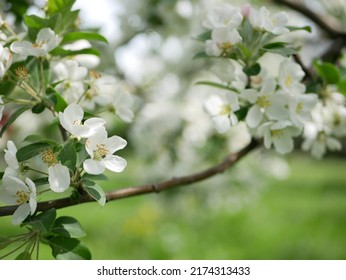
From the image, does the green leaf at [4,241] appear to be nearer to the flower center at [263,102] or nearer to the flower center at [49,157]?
the flower center at [49,157]

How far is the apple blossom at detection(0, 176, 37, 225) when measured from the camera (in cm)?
88

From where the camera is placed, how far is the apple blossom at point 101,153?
0.89 metres

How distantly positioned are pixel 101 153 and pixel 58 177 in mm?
87

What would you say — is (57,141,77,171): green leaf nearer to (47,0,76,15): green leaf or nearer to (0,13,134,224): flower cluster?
(0,13,134,224): flower cluster

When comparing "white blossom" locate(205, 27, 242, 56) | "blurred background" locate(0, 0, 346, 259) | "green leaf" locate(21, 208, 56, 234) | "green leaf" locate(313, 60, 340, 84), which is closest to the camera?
"green leaf" locate(21, 208, 56, 234)

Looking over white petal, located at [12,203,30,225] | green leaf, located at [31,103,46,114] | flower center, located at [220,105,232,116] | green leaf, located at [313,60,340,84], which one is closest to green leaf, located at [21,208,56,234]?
white petal, located at [12,203,30,225]

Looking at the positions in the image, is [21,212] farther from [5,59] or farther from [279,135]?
[279,135]

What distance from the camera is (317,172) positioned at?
32.8 ft

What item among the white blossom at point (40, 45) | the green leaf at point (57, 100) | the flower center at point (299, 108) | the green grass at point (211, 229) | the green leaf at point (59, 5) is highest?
the green leaf at point (59, 5)

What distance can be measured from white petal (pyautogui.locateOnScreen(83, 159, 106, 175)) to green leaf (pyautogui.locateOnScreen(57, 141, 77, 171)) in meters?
0.02

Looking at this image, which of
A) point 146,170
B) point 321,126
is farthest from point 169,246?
point 321,126

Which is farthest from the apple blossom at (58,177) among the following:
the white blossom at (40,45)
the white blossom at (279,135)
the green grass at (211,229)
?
the green grass at (211,229)

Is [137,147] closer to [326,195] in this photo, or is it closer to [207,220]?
[207,220]

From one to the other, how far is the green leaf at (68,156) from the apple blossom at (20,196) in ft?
0.23
